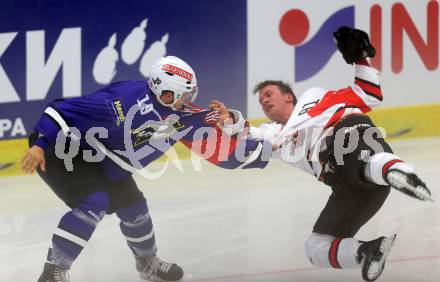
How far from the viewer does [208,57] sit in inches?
329

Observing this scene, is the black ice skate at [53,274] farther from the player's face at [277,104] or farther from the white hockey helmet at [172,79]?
the player's face at [277,104]

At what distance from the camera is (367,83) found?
576 centimetres

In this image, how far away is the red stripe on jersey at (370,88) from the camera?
227 inches

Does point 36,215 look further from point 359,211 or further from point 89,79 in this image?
point 359,211

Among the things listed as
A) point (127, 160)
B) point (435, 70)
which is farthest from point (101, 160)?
point (435, 70)

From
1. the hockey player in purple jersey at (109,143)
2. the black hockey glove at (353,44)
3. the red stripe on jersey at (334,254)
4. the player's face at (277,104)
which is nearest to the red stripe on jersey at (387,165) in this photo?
the red stripe on jersey at (334,254)

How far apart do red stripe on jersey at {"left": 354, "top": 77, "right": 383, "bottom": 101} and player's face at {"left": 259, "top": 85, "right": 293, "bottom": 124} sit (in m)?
0.49

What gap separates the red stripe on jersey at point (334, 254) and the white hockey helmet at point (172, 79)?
3.18 feet

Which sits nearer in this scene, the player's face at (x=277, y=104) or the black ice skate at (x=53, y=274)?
the black ice skate at (x=53, y=274)

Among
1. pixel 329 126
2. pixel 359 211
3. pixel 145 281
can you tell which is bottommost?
pixel 145 281

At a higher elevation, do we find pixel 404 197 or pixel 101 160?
pixel 101 160

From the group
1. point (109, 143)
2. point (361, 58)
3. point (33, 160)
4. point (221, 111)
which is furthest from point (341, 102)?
point (33, 160)

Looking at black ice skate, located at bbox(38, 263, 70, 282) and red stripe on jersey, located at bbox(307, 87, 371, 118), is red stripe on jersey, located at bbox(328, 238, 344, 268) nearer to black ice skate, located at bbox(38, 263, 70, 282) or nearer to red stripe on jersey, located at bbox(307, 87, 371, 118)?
red stripe on jersey, located at bbox(307, 87, 371, 118)

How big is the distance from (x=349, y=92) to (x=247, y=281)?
106 cm
